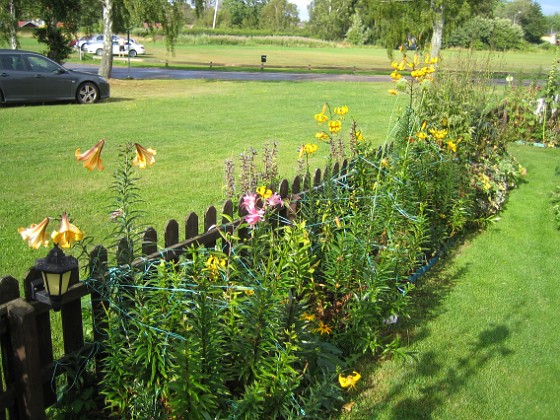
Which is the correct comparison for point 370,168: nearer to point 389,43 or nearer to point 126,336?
point 126,336

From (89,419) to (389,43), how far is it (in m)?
22.8

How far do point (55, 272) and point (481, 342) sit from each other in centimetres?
286

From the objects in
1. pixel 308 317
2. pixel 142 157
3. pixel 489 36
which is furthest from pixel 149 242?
pixel 489 36

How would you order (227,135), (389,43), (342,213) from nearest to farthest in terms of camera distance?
(342,213)
(227,135)
(389,43)

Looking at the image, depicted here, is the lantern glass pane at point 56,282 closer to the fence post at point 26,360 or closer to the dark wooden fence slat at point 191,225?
the fence post at point 26,360

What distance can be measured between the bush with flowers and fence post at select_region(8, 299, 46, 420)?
29 cm

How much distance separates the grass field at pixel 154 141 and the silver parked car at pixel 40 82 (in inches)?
19.4

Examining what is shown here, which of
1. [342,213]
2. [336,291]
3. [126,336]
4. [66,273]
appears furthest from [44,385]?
[342,213]

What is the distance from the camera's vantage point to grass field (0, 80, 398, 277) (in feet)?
19.8

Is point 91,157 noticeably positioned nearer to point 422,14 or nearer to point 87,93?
point 87,93

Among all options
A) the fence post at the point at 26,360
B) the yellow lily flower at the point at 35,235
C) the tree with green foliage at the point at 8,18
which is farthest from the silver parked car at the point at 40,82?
the yellow lily flower at the point at 35,235

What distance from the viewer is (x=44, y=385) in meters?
2.59

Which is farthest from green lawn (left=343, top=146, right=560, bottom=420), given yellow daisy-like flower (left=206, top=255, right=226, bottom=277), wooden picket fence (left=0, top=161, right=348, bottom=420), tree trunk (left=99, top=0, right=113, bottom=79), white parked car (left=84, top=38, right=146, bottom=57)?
white parked car (left=84, top=38, right=146, bottom=57)

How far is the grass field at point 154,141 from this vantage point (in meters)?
6.03
